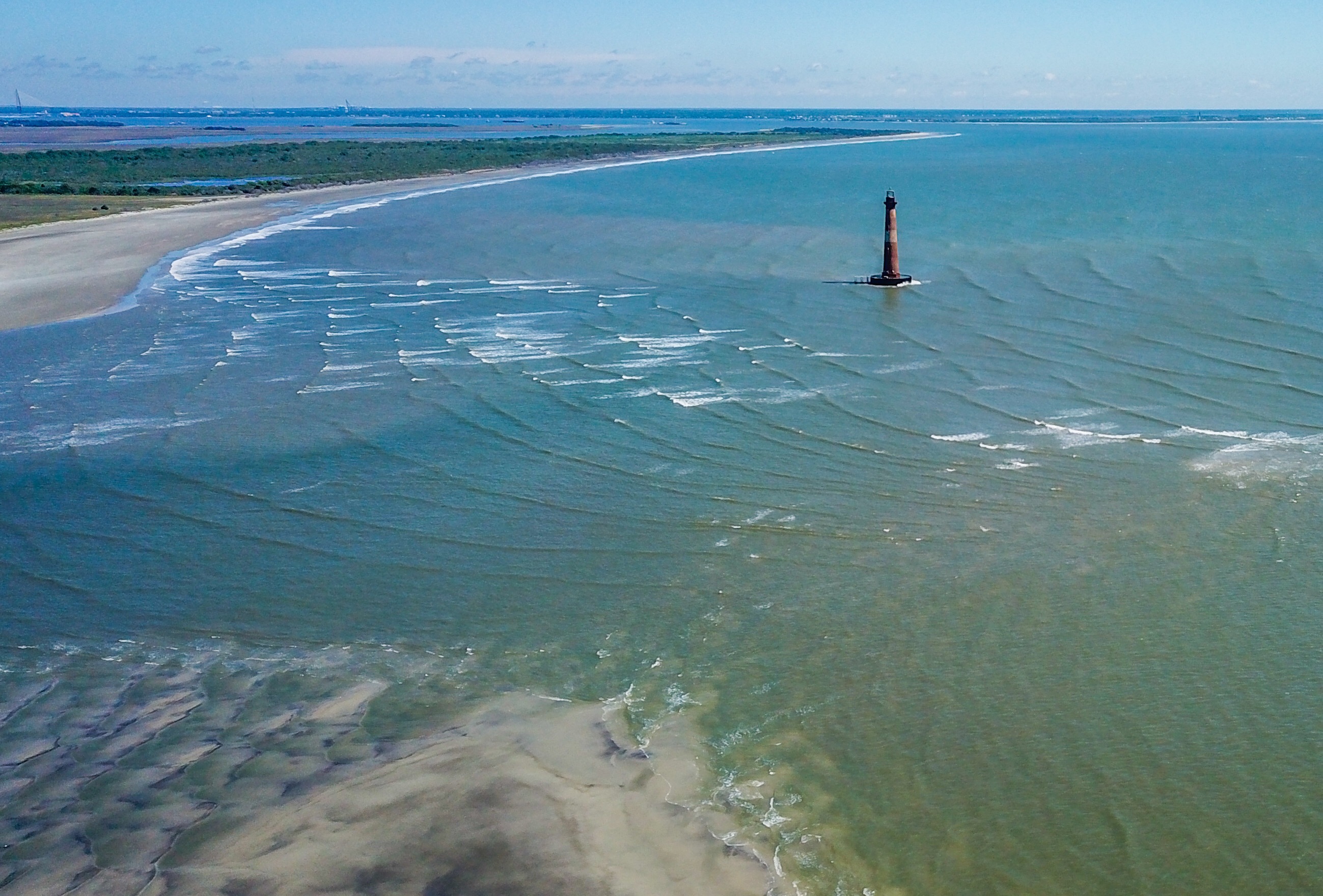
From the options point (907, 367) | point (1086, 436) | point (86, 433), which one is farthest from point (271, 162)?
point (1086, 436)

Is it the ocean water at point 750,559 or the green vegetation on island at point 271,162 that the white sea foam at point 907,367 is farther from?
the green vegetation on island at point 271,162

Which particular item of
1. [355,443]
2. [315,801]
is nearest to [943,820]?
[315,801]

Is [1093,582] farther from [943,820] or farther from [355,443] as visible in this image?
[355,443]

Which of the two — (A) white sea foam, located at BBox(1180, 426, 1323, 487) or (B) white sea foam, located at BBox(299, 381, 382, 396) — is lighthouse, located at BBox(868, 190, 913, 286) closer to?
(A) white sea foam, located at BBox(1180, 426, 1323, 487)

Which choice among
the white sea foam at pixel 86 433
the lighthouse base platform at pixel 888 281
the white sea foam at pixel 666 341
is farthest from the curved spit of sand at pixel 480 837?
the lighthouse base platform at pixel 888 281

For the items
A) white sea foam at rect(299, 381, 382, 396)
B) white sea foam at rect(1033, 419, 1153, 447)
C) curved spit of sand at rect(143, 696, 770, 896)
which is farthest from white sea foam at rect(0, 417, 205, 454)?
white sea foam at rect(1033, 419, 1153, 447)

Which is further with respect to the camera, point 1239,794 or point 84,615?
point 84,615
